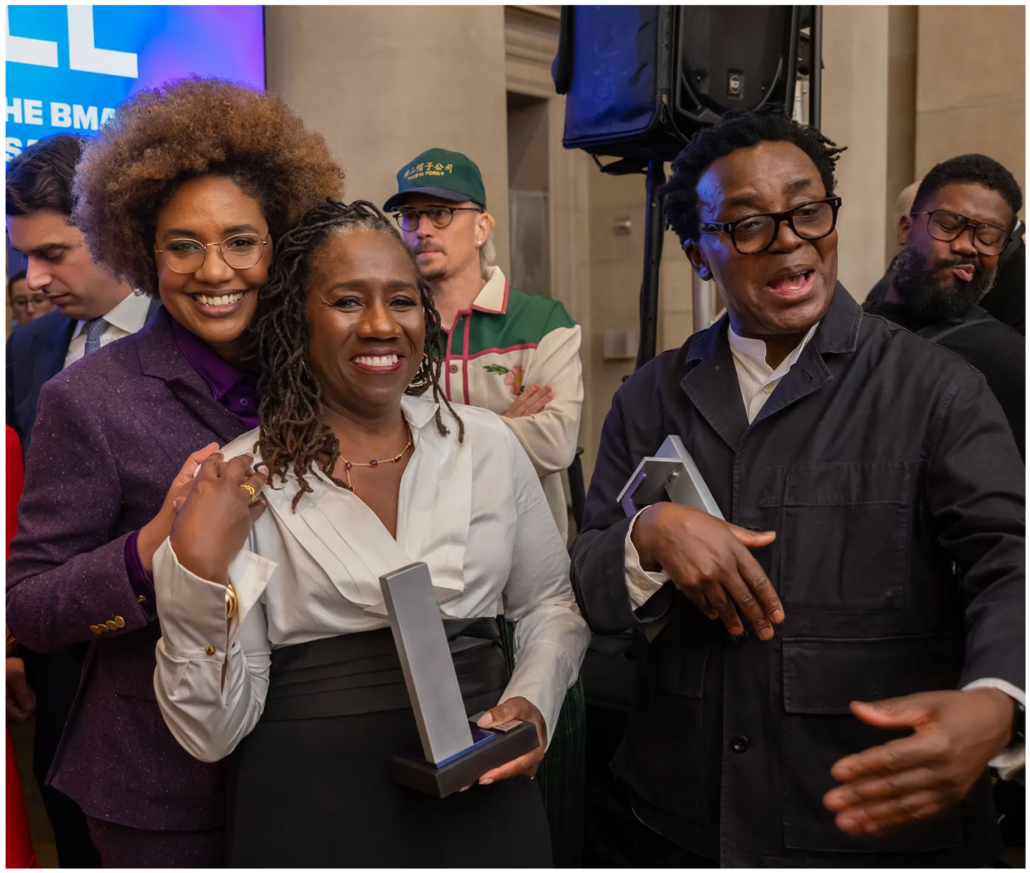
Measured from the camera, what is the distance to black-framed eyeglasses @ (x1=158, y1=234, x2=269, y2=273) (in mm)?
1545

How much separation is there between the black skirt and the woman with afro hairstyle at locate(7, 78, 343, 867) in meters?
0.15

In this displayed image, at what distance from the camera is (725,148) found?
163 centimetres

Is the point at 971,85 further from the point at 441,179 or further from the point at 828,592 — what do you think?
the point at 828,592

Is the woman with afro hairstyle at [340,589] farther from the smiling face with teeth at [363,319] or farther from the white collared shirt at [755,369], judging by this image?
the white collared shirt at [755,369]

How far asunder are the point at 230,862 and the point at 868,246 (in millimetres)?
4983

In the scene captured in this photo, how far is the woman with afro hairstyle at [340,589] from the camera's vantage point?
1.30 meters

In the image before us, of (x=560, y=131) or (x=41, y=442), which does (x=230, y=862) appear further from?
(x=560, y=131)

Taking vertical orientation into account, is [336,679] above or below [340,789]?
above

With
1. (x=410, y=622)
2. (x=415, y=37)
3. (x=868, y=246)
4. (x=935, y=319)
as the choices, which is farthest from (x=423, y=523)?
(x=868, y=246)

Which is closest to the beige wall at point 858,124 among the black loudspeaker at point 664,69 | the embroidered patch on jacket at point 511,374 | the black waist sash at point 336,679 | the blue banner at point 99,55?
the black loudspeaker at point 664,69

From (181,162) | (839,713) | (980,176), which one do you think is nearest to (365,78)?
(980,176)

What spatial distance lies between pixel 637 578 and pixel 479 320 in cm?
169

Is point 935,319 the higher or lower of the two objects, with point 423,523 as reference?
higher

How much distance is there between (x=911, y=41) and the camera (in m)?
5.80
